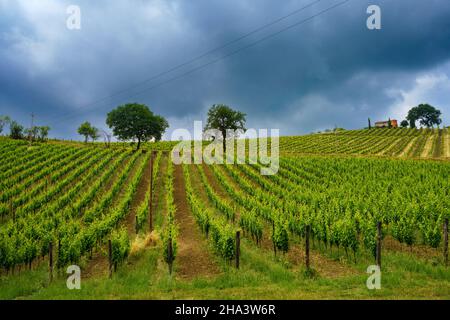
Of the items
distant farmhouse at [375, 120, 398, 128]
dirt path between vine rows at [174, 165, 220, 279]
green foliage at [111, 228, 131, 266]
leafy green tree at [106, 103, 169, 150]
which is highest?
distant farmhouse at [375, 120, 398, 128]

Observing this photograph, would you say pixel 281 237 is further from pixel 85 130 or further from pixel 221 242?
pixel 85 130

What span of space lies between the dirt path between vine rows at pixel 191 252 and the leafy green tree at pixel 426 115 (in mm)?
162224

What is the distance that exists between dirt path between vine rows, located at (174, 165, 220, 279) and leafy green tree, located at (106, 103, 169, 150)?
43313 millimetres

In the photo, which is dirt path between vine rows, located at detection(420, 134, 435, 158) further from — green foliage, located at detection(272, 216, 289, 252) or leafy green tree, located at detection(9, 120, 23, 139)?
leafy green tree, located at detection(9, 120, 23, 139)

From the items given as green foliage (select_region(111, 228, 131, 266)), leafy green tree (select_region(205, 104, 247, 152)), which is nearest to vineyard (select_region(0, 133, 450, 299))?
green foliage (select_region(111, 228, 131, 266))

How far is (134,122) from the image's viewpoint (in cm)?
6944

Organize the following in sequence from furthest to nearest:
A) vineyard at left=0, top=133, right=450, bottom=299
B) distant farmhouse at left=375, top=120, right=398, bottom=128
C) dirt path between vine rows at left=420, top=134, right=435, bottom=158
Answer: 1. distant farmhouse at left=375, top=120, right=398, bottom=128
2. dirt path between vine rows at left=420, top=134, right=435, bottom=158
3. vineyard at left=0, top=133, right=450, bottom=299

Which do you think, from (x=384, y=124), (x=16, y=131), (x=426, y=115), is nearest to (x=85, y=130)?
(x=16, y=131)

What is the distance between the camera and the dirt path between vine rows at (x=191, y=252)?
1490 cm

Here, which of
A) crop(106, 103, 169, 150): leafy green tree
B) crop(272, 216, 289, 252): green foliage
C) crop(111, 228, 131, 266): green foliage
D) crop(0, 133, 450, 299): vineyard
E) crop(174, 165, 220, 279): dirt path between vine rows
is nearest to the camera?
crop(0, 133, 450, 299): vineyard

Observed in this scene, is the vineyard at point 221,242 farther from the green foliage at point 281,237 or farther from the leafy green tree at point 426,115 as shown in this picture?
the leafy green tree at point 426,115

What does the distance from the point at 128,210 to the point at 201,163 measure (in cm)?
2449

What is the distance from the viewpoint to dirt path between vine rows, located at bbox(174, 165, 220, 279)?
48.9ft

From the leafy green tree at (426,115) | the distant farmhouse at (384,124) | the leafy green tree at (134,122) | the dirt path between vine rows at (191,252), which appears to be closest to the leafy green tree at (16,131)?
the leafy green tree at (134,122)
